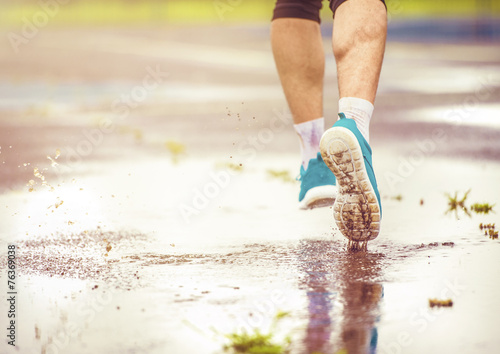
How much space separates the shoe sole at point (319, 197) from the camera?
463 centimetres

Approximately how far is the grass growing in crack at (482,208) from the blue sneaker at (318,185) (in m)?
0.85

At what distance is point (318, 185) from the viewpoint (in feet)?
15.4

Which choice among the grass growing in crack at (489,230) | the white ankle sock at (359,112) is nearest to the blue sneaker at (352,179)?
the white ankle sock at (359,112)

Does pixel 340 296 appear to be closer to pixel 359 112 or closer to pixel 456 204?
pixel 359 112

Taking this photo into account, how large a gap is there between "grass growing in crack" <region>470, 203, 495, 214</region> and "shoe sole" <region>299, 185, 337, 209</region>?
851mm

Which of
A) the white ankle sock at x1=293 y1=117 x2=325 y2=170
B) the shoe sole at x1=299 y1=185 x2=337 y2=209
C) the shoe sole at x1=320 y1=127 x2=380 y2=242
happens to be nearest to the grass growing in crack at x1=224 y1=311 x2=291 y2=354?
the shoe sole at x1=320 y1=127 x2=380 y2=242

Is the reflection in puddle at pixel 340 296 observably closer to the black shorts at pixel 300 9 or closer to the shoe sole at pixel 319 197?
the shoe sole at pixel 319 197

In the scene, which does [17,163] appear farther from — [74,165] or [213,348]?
[213,348]

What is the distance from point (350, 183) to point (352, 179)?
0.07ft

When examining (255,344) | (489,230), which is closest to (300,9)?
(489,230)

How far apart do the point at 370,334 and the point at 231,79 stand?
10.4 m

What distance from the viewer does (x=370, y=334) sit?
2.95 meters

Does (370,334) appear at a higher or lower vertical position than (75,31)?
lower

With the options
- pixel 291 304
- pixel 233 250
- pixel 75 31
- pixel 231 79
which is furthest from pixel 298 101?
pixel 75 31
